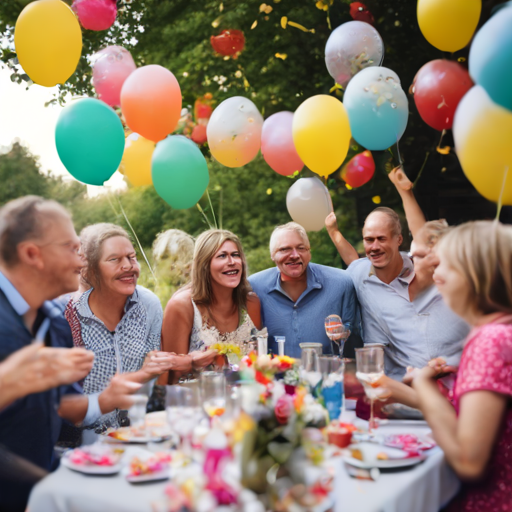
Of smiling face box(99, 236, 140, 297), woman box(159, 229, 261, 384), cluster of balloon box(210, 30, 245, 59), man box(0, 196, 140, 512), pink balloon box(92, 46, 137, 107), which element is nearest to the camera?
man box(0, 196, 140, 512)

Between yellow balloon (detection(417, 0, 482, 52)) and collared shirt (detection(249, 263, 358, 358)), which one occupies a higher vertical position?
yellow balloon (detection(417, 0, 482, 52))

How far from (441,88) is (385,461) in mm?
2666

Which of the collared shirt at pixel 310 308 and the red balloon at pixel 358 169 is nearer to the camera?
the collared shirt at pixel 310 308

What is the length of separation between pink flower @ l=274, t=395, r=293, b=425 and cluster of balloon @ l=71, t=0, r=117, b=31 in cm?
399

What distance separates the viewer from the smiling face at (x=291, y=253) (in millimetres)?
3379

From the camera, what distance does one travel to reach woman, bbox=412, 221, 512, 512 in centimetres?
148

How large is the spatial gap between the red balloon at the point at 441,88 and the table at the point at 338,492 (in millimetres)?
2574

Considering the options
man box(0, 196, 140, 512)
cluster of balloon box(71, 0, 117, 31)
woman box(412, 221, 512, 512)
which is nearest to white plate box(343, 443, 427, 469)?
woman box(412, 221, 512, 512)

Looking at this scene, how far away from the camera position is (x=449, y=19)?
137 inches

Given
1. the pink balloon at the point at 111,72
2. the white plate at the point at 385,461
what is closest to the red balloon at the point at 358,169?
the pink balloon at the point at 111,72

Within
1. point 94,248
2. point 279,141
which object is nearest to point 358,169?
point 279,141

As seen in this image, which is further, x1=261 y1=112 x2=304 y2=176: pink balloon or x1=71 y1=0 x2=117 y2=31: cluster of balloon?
x1=71 y1=0 x2=117 y2=31: cluster of balloon

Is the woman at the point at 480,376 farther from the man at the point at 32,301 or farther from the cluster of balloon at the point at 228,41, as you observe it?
the cluster of balloon at the point at 228,41

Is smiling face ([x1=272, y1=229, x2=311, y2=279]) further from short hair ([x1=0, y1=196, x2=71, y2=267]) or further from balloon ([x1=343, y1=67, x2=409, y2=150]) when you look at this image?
short hair ([x1=0, y1=196, x2=71, y2=267])
